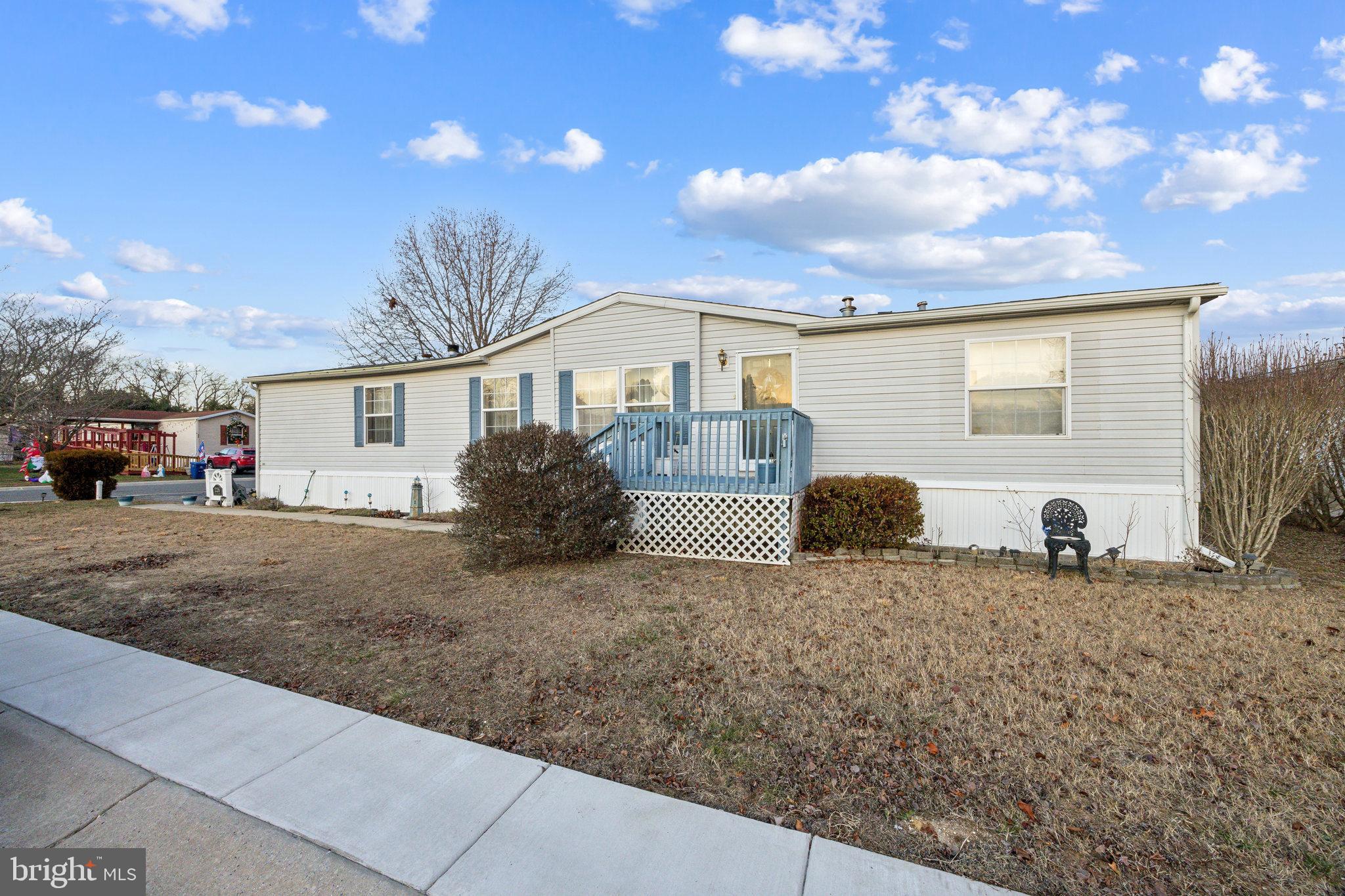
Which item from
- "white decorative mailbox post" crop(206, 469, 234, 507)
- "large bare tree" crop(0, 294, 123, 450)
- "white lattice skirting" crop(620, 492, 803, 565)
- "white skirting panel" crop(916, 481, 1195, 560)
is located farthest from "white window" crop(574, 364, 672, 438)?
"large bare tree" crop(0, 294, 123, 450)

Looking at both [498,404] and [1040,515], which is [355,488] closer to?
[498,404]

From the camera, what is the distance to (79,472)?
1548cm

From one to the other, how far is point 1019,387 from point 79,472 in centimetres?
2196

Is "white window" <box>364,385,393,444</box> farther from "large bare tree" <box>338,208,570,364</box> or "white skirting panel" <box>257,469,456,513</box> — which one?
"large bare tree" <box>338,208,570,364</box>

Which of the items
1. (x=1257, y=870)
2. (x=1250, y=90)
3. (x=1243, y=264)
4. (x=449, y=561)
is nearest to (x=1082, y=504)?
(x=1243, y=264)

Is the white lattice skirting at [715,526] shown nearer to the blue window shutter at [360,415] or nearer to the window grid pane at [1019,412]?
the window grid pane at [1019,412]

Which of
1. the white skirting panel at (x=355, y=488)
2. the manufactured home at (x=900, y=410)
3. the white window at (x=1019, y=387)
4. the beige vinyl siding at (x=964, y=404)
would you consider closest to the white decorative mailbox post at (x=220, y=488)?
the white skirting panel at (x=355, y=488)

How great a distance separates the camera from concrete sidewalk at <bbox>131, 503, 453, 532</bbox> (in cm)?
1040

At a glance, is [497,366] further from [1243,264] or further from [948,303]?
[1243,264]

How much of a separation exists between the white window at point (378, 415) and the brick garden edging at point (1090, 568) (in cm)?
938

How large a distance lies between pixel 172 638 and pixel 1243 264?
43.4 ft

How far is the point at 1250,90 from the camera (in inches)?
333

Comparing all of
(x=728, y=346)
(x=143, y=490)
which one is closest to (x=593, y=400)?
(x=728, y=346)

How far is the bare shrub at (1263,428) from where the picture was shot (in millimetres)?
6484
